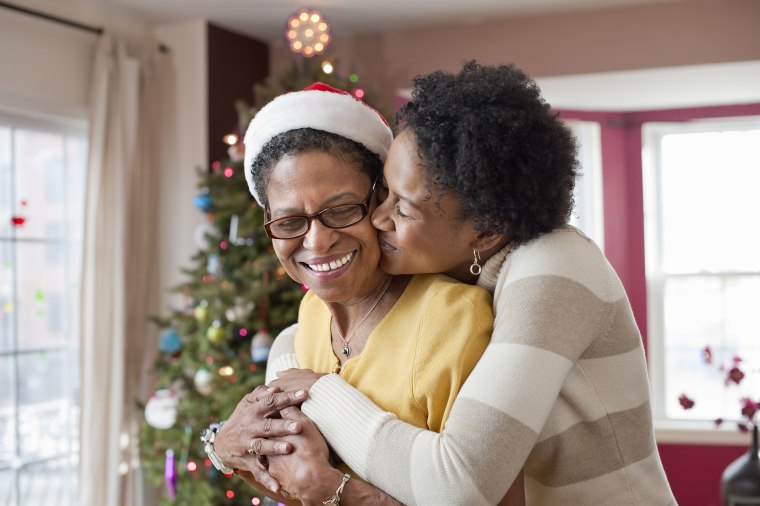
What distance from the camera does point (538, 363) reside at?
125cm

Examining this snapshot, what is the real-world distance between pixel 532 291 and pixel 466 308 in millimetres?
130

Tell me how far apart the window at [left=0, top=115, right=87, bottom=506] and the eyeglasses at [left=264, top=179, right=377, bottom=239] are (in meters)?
2.96

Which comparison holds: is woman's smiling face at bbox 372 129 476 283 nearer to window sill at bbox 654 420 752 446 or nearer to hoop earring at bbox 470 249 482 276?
hoop earring at bbox 470 249 482 276

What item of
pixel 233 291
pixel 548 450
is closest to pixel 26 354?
pixel 233 291

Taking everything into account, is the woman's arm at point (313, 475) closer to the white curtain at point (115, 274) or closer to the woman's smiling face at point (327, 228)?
the woman's smiling face at point (327, 228)

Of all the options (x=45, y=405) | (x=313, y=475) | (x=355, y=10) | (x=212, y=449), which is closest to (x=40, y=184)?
(x=45, y=405)

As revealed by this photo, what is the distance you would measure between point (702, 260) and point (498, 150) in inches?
175

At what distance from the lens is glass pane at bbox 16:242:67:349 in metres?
4.20

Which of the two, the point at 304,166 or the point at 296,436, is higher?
the point at 304,166

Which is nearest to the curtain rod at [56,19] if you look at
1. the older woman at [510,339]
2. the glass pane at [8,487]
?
the glass pane at [8,487]

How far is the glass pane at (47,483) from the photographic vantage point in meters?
4.21

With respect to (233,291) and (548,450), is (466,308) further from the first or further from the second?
(233,291)

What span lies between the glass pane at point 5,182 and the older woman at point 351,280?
2812 mm

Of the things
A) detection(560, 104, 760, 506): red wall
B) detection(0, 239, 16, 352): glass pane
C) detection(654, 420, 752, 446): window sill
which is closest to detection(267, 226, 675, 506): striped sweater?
detection(0, 239, 16, 352): glass pane
